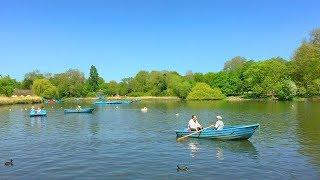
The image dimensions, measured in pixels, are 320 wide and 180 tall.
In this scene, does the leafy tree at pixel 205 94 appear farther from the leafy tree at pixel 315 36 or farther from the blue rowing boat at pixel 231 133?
the blue rowing boat at pixel 231 133

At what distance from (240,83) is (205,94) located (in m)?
13.6

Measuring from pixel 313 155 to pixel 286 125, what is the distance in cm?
2201

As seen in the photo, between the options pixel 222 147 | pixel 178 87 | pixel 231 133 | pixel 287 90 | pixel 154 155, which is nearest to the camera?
pixel 154 155

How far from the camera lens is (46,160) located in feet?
99.4

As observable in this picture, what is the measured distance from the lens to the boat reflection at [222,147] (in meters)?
32.2

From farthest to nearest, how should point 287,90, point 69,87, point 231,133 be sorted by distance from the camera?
1. point 69,87
2. point 287,90
3. point 231,133

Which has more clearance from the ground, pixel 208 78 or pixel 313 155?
pixel 208 78

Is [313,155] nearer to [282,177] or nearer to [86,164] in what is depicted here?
[282,177]

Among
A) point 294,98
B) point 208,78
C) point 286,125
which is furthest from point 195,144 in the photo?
point 208,78

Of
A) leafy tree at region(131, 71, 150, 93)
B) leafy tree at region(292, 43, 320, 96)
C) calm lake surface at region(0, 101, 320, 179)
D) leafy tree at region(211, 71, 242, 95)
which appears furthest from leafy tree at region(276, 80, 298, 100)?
calm lake surface at region(0, 101, 320, 179)

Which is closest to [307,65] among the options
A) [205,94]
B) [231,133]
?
[205,94]

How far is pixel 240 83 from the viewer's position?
512ft

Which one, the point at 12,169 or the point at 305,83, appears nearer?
the point at 12,169

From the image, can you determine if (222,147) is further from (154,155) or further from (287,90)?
(287,90)
